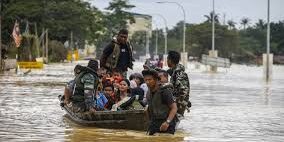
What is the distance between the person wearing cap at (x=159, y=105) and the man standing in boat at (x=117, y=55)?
21.3ft

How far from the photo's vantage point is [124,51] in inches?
770

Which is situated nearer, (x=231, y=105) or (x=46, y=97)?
(x=231, y=105)

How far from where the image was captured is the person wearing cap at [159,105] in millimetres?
12242

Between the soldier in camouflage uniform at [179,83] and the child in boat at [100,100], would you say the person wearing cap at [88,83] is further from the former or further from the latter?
the soldier in camouflage uniform at [179,83]

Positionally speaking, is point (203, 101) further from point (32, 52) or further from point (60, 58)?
point (60, 58)

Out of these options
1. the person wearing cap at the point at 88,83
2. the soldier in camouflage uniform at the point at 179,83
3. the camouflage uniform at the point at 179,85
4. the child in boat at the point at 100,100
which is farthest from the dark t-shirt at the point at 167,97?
the child in boat at the point at 100,100

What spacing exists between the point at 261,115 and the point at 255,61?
12831cm

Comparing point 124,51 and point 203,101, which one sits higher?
point 124,51

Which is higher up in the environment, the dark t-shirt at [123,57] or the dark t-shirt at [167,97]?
the dark t-shirt at [123,57]

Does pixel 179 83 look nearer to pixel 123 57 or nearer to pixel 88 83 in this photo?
pixel 88 83

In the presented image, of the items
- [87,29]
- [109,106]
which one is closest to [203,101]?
[109,106]

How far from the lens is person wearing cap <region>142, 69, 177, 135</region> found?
12.2 m

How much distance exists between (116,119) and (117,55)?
12.9 feet

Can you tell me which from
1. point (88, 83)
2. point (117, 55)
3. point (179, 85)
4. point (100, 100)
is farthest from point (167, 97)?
point (117, 55)
